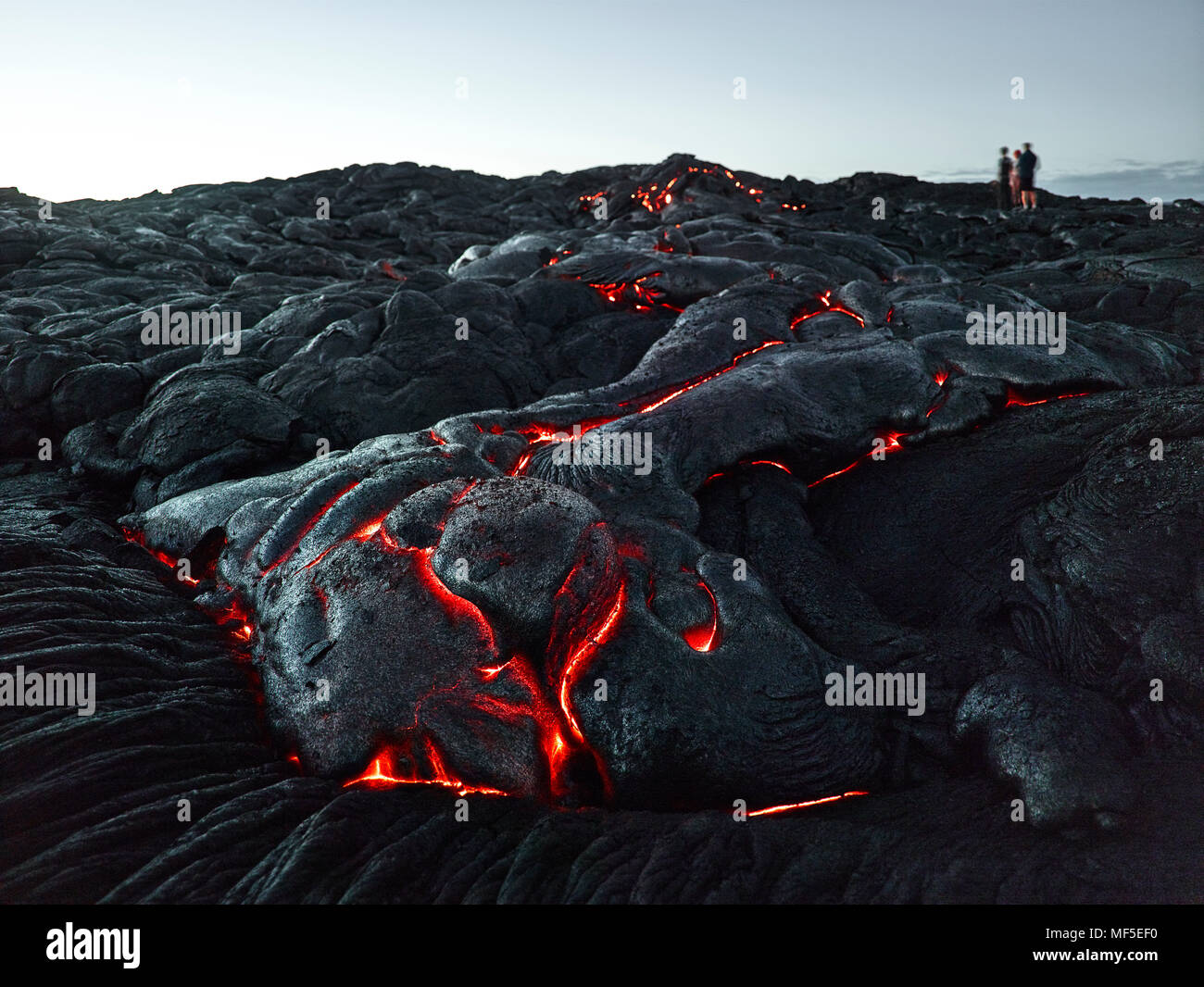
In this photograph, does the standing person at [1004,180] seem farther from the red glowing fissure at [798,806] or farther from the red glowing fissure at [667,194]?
the red glowing fissure at [798,806]

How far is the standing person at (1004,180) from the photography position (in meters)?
31.1

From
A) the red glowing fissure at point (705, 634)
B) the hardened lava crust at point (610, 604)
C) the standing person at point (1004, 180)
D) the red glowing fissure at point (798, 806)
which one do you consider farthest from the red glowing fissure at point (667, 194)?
the red glowing fissure at point (798, 806)

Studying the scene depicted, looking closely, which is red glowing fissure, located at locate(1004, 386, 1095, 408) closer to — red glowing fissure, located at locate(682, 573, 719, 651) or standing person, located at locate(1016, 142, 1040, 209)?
red glowing fissure, located at locate(682, 573, 719, 651)

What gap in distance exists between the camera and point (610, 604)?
705 centimetres

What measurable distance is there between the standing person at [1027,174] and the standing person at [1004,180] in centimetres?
57

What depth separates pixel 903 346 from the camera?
1119 cm

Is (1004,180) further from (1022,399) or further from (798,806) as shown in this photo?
(798,806)

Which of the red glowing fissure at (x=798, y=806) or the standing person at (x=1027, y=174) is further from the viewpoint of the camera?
the standing person at (x=1027, y=174)

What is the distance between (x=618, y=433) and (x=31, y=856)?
7095 millimetres

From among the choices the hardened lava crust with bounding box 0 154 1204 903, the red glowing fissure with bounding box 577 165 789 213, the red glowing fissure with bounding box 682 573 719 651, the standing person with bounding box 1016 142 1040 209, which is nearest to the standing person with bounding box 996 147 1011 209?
the standing person with bounding box 1016 142 1040 209

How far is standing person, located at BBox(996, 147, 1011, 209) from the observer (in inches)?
1223

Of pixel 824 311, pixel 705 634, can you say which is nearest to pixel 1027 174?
pixel 824 311

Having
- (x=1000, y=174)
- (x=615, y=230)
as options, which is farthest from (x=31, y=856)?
(x=1000, y=174)
